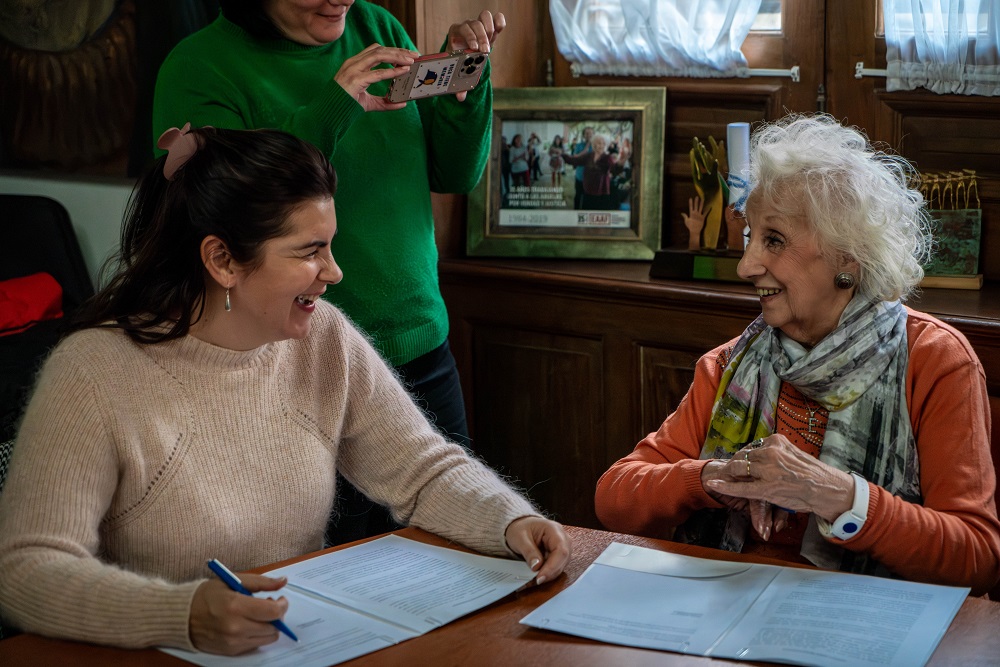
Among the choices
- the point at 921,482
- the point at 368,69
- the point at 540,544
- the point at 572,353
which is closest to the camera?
the point at 540,544

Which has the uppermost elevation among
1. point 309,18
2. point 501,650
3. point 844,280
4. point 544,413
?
point 309,18

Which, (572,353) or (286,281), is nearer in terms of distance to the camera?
(286,281)

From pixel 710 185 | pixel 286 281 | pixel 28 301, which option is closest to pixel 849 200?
pixel 286 281

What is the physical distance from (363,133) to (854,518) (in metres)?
1.11

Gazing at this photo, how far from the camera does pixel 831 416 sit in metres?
1.72

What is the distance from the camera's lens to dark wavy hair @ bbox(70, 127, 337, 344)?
4.96 ft

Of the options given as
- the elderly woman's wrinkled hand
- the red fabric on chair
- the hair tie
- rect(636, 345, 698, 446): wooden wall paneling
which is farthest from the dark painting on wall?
the elderly woman's wrinkled hand

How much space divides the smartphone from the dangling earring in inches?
29.5

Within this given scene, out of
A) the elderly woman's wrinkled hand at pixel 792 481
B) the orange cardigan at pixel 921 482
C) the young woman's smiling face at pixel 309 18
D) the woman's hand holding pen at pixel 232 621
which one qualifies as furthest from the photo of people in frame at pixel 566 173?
the woman's hand holding pen at pixel 232 621

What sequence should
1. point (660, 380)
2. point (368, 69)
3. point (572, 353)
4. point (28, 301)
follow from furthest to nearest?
1. point (28, 301)
2. point (572, 353)
3. point (660, 380)
4. point (368, 69)

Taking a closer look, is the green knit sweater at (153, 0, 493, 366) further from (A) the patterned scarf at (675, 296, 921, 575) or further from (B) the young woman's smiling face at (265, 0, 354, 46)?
(A) the patterned scarf at (675, 296, 921, 575)

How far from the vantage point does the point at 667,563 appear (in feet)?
4.68

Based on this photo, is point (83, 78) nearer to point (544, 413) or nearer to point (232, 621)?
point (544, 413)

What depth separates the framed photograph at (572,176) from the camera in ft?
9.52
